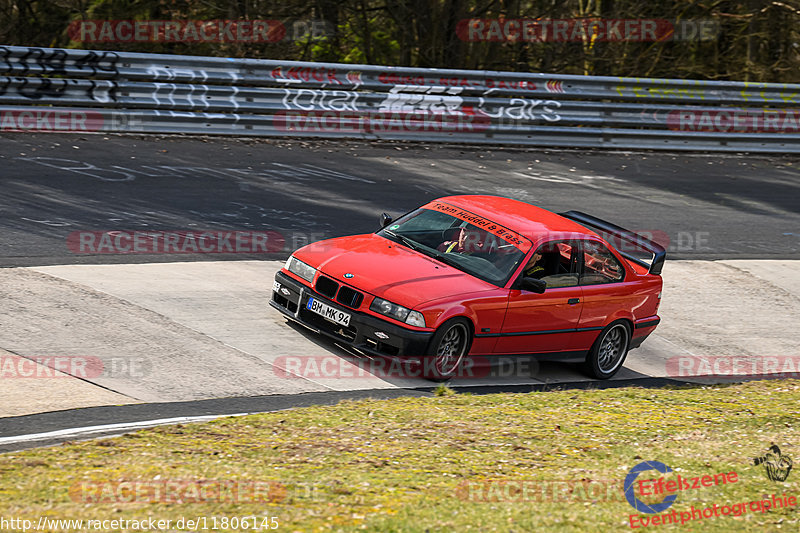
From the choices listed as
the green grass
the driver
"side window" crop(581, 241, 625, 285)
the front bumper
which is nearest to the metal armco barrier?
the front bumper

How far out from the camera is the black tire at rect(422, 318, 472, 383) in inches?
329

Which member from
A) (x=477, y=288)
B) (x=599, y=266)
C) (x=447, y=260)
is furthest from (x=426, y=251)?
(x=599, y=266)

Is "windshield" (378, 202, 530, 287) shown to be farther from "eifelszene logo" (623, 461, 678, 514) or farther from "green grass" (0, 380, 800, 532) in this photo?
"eifelszene logo" (623, 461, 678, 514)

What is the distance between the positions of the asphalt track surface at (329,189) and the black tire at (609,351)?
45 centimetres

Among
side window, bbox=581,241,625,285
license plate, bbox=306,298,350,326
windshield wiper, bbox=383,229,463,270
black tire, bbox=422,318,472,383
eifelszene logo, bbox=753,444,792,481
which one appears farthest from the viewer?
side window, bbox=581,241,625,285

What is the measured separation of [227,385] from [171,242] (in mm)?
4388

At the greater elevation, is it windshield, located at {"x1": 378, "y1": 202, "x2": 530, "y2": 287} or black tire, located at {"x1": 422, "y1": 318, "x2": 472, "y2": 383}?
windshield, located at {"x1": 378, "y1": 202, "x2": 530, "y2": 287}

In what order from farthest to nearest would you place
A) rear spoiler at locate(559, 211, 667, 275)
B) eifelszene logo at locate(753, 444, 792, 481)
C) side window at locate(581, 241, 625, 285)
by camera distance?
rear spoiler at locate(559, 211, 667, 275) → side window at locate(581, 241, 625, 285) → eifelszene logo at locate(753, 444, 792, 481)

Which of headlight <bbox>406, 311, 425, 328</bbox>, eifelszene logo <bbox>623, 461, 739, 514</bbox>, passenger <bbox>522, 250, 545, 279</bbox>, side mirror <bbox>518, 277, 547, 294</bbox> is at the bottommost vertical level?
eifelszene logo <bbox>623, 461, 739, 514</bbox>

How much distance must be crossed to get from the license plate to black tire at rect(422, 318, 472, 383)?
0.81 meters

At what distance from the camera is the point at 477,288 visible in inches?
341

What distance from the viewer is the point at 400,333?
27.0 ft

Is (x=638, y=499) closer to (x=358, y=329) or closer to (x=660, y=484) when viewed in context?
(x=660, y=484)

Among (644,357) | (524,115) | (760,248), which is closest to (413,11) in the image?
(524,115)
